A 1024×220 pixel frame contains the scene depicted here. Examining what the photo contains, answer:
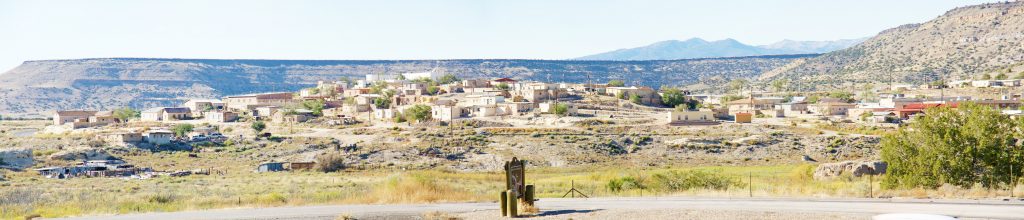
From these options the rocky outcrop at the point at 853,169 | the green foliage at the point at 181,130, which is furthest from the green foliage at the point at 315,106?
the rocky outcrop at the point at 853,169

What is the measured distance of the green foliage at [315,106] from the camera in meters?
116

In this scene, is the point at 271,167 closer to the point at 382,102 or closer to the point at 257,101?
the point at 382,102

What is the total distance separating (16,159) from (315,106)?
4978cm

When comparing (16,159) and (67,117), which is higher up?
(67,117)

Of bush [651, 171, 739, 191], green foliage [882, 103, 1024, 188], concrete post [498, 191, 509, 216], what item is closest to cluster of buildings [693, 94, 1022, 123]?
bush [651, 171, 739, 191]

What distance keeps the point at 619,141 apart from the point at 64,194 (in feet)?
157

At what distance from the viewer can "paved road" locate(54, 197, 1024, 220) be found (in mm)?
25688

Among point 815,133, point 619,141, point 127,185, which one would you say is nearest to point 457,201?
point 127,185

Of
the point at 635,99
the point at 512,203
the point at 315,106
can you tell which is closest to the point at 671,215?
the point at 512,203

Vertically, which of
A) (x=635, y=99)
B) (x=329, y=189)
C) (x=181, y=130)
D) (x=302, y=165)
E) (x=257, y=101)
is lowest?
(x=302, y=165)

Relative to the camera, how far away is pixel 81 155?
74875mm

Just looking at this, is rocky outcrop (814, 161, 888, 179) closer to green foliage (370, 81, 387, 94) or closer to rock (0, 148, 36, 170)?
rock (0, 148, 36, 170)

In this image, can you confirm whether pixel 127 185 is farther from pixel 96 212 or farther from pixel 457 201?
pixel 457 201

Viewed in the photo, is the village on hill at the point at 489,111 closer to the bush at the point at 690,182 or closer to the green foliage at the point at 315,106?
the green foliage at the point at 315,106
